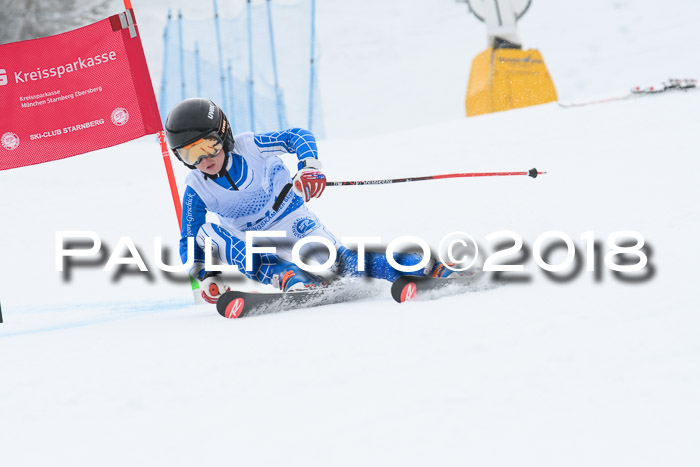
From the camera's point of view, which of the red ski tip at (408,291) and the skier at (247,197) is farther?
the skier at (247,197)

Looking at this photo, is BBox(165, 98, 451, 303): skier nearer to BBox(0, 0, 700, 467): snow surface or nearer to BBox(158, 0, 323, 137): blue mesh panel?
BBox(0, 0, 700, 467): snow surface

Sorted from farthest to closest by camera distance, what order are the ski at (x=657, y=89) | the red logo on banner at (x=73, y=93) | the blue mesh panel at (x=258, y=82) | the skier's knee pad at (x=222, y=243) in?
1. the blue mesh panel at (x=258, y=82)
2. the ski at (x=657, y=89)
3. the red logo on banner at (x=73, y=93)
4. the skier's knee pad at (x=222, y=243)

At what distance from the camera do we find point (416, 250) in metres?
3.71

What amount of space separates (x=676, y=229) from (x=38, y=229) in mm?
6219

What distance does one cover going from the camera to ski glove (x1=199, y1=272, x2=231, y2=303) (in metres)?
3.59

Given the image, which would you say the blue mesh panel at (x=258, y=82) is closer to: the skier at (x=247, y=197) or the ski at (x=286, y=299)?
the skier at (x=247, y=197)

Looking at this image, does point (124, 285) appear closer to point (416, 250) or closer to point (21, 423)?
point (416, 250)

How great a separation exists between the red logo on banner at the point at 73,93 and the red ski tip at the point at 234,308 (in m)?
1.87

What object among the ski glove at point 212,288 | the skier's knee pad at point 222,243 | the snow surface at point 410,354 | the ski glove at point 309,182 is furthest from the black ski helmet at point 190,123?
the snow surface at point 410,354

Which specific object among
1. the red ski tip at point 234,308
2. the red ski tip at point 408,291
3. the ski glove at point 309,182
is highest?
the ski glove at point 309,182

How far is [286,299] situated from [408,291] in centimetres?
56

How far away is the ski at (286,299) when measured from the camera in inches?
124

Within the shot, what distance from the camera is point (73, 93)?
4406mm

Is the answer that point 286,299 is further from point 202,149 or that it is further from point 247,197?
point 202,149
